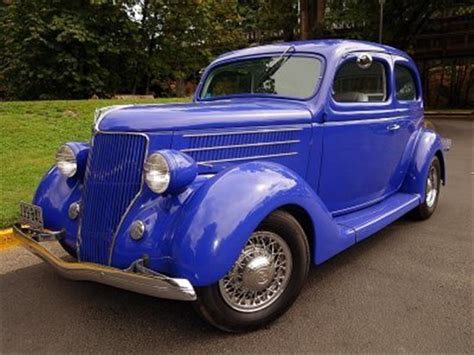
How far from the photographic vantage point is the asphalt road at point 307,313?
2.83 meters

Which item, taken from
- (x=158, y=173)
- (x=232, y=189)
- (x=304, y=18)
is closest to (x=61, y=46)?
(x=304, y=18)

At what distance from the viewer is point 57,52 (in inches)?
516

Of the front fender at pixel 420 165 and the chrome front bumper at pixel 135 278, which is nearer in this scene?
the chrome front bumper at pixel 135 278

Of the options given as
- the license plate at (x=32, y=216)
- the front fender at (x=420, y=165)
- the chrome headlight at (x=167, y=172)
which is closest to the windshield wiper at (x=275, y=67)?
the chrome headlight at (x=167, y=172)

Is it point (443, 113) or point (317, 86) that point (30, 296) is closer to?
point (317, 86)

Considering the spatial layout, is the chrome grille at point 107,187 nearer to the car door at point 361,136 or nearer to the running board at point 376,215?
the car door at point 361,136

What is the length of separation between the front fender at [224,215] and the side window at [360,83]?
128cm

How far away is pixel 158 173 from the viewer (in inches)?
108

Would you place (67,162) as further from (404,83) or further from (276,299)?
(404,83)

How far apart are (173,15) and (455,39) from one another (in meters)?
13.3

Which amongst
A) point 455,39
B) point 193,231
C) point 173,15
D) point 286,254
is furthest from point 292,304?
point 455,39

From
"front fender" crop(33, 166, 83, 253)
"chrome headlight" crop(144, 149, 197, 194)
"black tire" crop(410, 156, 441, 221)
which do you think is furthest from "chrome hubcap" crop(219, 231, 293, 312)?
"black tire" crop(410, 156, 441, 221)

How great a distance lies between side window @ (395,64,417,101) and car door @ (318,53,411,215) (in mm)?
221

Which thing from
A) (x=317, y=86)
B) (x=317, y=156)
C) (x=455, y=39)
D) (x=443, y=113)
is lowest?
(x=443, y=113)
